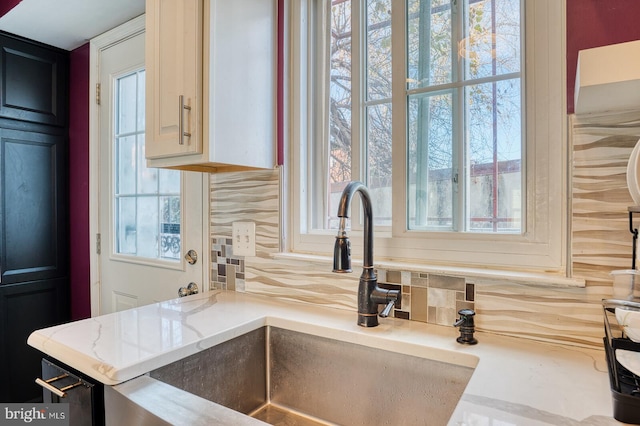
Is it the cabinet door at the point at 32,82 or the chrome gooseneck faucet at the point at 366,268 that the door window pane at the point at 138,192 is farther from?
the chrome gooseneck faucet at the point at 366,268

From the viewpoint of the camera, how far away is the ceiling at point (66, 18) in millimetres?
1661

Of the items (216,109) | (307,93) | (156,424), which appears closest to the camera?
(156,424)

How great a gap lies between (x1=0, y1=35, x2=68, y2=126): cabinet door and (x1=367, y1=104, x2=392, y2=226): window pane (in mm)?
1913

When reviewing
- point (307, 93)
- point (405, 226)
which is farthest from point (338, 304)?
point (307, 93)

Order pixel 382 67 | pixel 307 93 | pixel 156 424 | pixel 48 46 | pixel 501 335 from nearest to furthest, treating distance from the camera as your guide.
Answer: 1. pixel 156 424
2. pixel 501 335
3. pixel 382 67
4. pixel 307 93
5. pixel 48 46

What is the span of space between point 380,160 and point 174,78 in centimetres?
71

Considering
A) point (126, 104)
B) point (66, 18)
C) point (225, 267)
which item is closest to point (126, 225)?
point (126, 104)

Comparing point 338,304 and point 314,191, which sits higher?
point 314,191

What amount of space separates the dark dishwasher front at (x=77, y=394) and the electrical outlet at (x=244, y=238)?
0.66 meters

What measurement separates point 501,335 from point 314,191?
2.46ft

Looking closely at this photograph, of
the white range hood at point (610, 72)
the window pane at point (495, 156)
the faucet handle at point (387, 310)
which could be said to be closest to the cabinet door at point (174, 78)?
the faucet handle at point (387, 310)

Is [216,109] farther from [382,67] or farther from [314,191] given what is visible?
[382,67]

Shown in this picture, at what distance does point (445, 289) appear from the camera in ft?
3.26

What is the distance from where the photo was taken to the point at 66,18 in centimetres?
179
